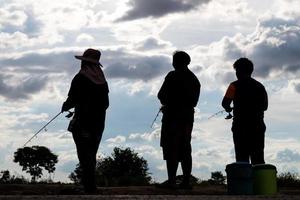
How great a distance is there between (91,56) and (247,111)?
8.16 ft

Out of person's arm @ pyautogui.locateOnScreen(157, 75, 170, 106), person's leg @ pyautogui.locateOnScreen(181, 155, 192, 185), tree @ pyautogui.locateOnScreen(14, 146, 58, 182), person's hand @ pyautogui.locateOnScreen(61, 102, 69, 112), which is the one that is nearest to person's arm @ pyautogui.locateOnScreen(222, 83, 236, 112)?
person's arm @ pyautogui.locateOnScreen(157, 75, 170, 106)

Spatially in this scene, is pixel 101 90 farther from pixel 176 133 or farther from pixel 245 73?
pixel 245 73

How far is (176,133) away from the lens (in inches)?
433

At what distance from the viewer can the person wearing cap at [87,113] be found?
33.0 feet

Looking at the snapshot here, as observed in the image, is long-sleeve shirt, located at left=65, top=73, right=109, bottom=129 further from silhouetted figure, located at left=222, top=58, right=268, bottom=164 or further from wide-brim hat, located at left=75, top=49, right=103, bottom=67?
silhouetted figure, located at left=222, top=58, right=268, bottom=164

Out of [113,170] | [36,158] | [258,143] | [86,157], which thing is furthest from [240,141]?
[36,158]

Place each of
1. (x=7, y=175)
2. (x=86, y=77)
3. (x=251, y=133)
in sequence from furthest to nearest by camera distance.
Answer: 1. (x=7, y=175)
2. (x=251, y=133)
3. (x=86, y=77)

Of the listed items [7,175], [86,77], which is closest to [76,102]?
[86,77]

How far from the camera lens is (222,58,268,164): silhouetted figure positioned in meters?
10.8

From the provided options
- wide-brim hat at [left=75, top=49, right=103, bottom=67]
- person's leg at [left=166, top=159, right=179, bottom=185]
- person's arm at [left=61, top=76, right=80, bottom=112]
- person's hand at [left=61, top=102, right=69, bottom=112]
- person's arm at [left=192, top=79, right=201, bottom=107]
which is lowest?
person's leg at [left=166, top=159, right=179, bottom=185]

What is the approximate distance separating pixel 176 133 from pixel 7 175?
7490 mm

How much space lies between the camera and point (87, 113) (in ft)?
33.1

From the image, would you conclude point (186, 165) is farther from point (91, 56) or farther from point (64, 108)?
point (91, 56)

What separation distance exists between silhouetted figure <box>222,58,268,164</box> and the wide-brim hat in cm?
202
